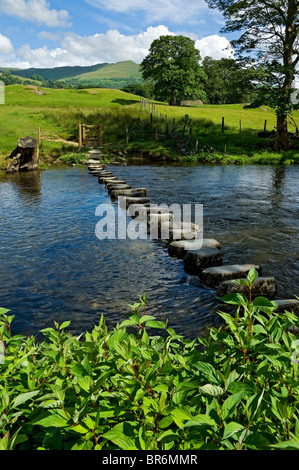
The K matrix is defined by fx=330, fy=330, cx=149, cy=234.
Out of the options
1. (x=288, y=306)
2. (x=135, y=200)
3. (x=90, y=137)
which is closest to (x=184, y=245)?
(x=288, y=306)

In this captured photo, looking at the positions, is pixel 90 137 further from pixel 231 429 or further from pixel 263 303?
pixel 231 429

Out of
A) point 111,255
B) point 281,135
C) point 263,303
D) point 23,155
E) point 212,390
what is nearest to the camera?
point 212,390

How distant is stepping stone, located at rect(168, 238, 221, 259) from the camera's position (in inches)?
348

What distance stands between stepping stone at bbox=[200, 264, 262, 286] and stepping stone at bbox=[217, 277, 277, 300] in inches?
16.9

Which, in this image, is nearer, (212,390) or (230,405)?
(230,405)

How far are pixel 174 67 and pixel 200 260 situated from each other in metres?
72.6

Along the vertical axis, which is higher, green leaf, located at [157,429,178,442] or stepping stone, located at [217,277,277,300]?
green leaf, located at [157,429,178,442]

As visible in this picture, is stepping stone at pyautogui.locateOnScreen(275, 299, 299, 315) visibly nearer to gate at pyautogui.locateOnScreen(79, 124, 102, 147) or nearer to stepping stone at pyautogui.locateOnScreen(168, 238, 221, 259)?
stepping stone at pyautogui.locateOnScreen(168, 238, 221, 259)

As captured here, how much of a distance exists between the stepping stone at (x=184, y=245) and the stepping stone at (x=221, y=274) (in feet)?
4.51

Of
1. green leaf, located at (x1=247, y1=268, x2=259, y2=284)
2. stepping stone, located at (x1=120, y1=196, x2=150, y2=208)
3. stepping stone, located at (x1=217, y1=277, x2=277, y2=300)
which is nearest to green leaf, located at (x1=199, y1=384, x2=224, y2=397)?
green leaf, located at (x1=247, y1=268, x2=259, y2=284)

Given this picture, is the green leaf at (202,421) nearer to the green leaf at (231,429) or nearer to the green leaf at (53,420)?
the green leaf at (231,429)

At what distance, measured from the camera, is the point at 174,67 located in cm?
7069
